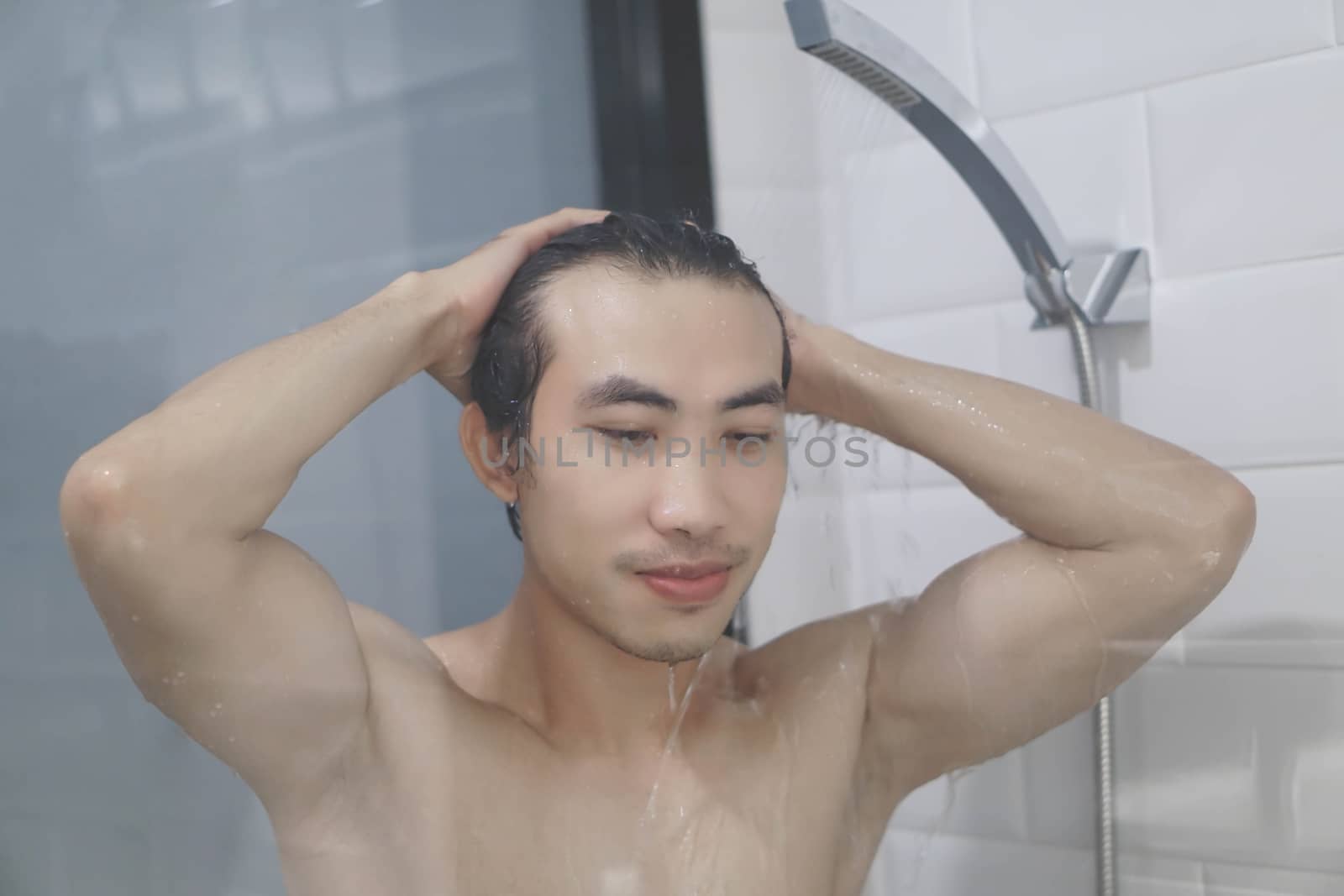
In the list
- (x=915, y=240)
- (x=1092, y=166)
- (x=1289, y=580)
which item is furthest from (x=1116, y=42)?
(x=1289, y=580)

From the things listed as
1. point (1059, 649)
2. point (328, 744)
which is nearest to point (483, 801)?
point (328, 744)

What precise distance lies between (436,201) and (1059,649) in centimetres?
63

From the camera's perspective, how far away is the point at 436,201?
1.05 meters

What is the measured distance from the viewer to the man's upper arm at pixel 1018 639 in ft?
2.74

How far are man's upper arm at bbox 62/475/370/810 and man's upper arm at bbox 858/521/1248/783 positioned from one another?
40cm

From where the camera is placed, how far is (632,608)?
30.8 inches

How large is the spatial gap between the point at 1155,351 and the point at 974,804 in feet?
1.32

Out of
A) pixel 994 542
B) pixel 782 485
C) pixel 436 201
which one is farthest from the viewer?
pixel 436 201

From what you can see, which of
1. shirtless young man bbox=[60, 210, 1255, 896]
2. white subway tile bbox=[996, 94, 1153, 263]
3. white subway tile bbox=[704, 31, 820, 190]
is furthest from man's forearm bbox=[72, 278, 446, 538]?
white subway tile bbox=[996, 94, 1153, 263]

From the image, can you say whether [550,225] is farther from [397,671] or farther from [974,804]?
[974,804]

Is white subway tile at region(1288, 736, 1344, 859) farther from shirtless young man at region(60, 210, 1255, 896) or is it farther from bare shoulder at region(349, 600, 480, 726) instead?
bare shoulder at region(349, 600, 480, 726)

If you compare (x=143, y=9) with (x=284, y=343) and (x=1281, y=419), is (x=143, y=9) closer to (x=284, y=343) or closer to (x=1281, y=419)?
(x=284, y=343)

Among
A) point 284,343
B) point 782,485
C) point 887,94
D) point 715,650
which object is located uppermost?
point 887,94

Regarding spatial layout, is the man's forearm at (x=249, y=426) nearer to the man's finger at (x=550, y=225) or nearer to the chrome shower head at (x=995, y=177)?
the man's finger at (x=550, y=225)
